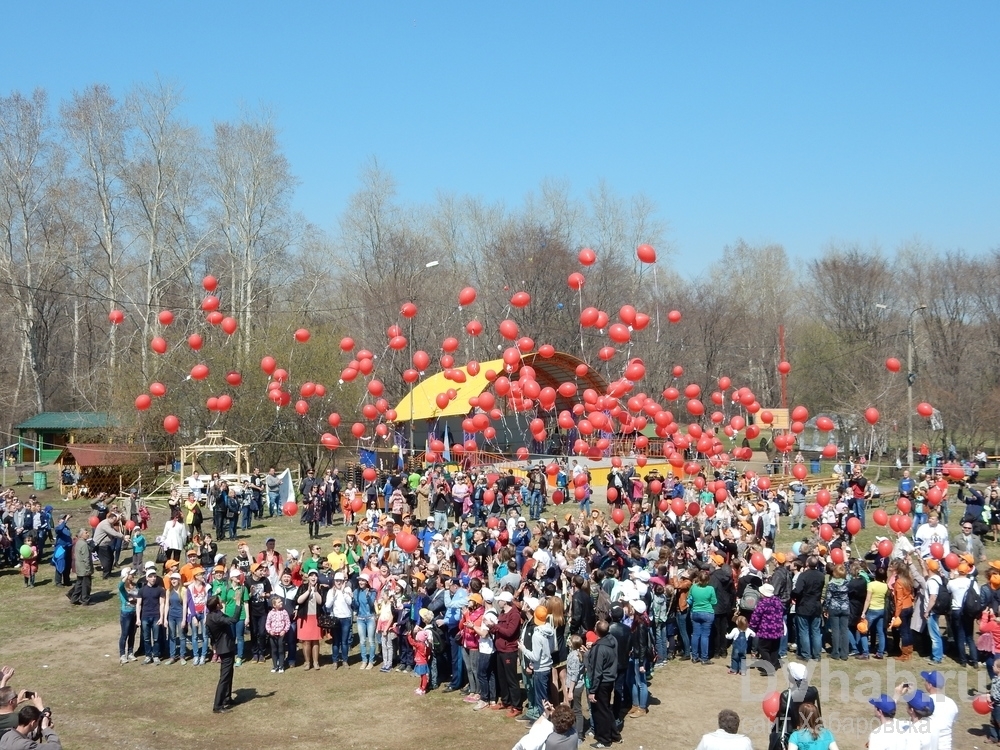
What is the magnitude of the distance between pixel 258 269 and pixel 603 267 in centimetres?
1611

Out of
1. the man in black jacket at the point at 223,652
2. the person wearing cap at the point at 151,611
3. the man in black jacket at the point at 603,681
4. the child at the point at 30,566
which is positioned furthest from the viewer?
the child at the point at 30,566

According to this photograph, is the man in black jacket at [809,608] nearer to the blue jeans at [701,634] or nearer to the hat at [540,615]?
the blue jeans at [701,634]

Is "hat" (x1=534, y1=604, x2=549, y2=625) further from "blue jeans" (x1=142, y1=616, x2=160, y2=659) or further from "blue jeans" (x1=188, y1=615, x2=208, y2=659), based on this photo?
"blue jeans" (x1=142, y1=616, x2=160, y2=659)

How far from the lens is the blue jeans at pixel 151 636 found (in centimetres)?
1227

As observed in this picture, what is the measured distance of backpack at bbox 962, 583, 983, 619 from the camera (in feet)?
38.4

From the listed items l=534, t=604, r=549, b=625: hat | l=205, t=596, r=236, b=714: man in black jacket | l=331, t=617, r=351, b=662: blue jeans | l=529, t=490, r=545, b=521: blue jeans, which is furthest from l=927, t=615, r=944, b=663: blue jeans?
l=529, t=490, r=545, b=521: blue jeans

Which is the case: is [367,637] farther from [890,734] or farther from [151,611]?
[890,734]

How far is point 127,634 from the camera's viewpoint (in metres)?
12.4

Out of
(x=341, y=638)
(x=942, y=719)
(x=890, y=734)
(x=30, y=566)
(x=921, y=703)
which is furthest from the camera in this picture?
(x=30, y=566)

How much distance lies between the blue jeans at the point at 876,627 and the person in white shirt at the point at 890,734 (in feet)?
17.2

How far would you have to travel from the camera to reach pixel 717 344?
50688mm

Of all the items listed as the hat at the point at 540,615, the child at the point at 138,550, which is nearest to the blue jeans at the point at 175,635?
the child at the point at 138,550

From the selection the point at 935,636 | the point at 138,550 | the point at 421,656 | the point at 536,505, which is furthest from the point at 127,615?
the point at 536,505

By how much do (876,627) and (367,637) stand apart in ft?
21.4
